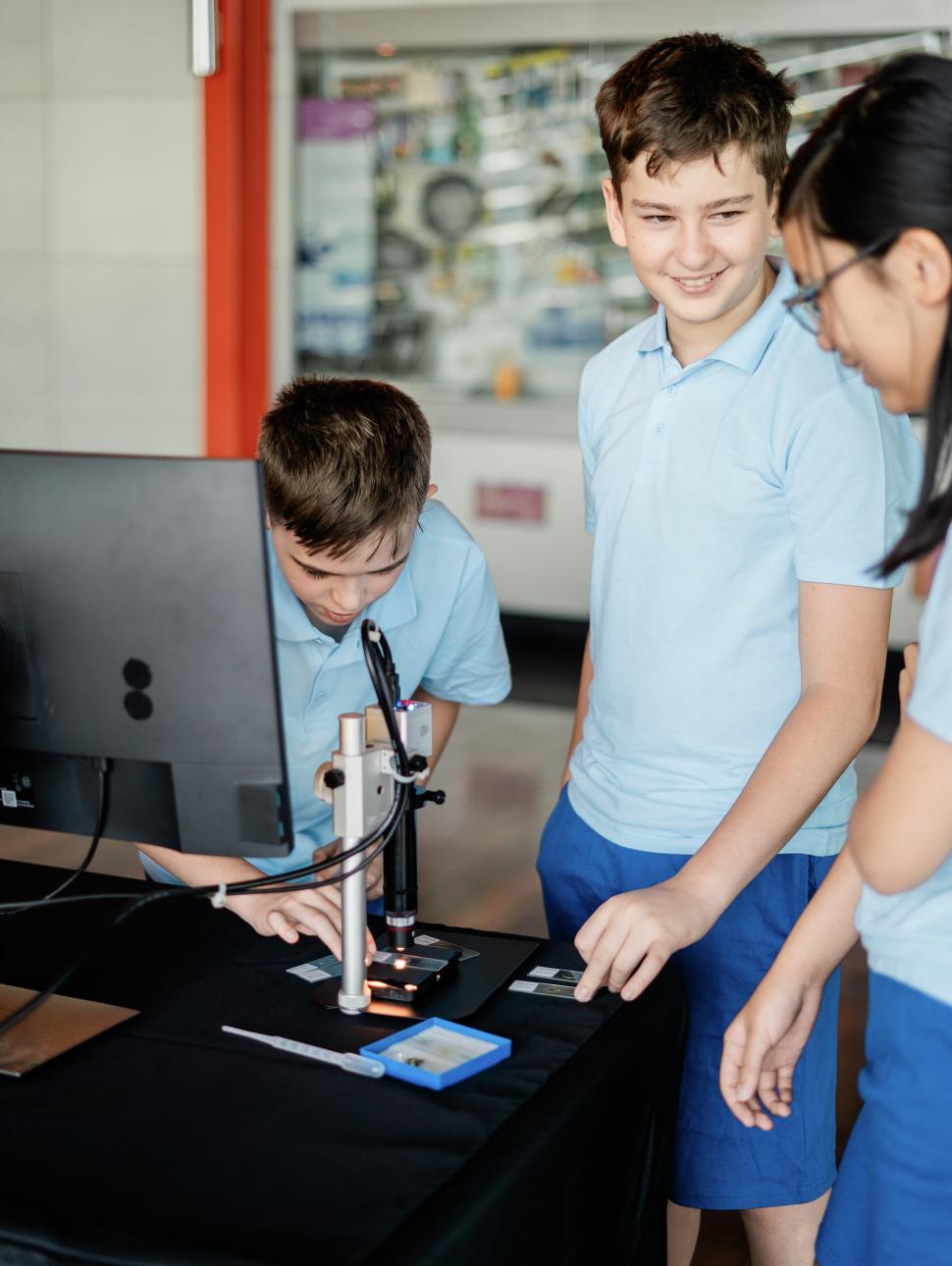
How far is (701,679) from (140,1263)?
85cm

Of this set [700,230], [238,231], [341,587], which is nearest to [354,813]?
[341,587]

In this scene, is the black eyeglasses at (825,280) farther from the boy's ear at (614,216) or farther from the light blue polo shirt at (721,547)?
the boy's ear at (614,216)

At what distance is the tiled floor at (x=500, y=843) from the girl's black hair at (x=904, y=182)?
1.54 metres

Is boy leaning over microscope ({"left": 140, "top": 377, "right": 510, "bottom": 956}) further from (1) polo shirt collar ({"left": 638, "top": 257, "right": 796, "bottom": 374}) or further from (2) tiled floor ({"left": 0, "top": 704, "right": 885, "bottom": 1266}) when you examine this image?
(2) tiled floor ({"left": 0, "top": 704, "right": 885, "bottom": 1266})

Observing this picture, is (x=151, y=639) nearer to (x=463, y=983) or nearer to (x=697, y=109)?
(x=463, y=983)

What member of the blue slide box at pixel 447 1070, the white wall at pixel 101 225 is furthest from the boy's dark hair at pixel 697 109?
the white wall at pixel 101 225

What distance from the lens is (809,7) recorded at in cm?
502

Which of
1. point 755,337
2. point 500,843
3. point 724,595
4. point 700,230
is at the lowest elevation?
point 500,843

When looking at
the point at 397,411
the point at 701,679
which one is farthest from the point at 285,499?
the point at 701,679

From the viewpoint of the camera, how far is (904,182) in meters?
0.97

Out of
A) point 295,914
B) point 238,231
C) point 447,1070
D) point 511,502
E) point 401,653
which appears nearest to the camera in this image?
point 447,1070

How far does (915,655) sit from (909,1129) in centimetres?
36

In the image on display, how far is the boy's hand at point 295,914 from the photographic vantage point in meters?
1.35

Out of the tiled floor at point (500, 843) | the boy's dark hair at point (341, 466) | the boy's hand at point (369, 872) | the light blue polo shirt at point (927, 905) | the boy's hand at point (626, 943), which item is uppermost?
the boy's dark hair at point (341, 466)
